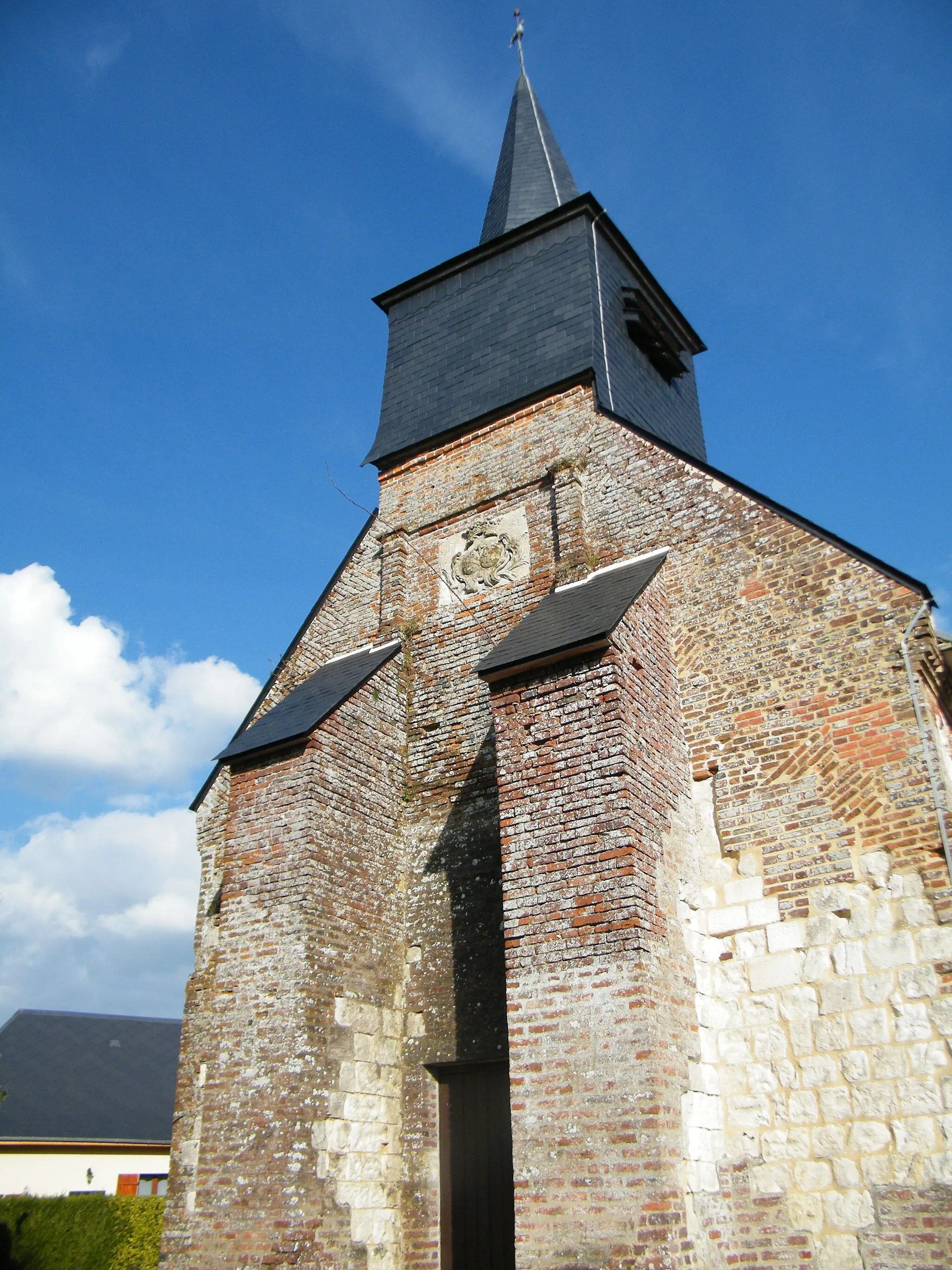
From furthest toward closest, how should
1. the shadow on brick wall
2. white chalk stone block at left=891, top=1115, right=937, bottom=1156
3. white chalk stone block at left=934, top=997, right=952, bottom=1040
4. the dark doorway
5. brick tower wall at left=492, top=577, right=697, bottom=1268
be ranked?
1. the shadow on brick wall
2. the dark doorway
3. white chalk stone block at left=934, top=997, right=952, bottom=1040
4. white chalk stone block at left=891, top=1115, right=937, bottom=1156
5. brick tower wall at left=492, top=577, right=697, bottom=1268

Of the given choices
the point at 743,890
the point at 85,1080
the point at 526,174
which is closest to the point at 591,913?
the point at 743,890

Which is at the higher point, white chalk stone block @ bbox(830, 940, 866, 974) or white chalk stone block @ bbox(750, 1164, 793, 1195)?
white chalk stone block @ bbox(830, 940, 866, 974)

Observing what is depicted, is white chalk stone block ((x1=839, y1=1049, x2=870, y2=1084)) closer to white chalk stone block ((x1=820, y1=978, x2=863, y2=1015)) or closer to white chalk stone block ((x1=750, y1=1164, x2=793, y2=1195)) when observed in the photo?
white chalk stone block ((x1=820, y1=978, x2=863, y2=1015))

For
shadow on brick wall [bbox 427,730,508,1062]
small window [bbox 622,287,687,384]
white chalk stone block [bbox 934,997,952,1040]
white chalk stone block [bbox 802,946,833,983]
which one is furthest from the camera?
small window [bbox 622,287,687,384]

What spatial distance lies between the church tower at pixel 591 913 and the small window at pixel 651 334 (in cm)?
183

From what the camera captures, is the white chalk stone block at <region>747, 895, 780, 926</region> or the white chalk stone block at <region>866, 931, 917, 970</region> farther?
the white chalk stone block at <region>747, 895, 780, 926</region>

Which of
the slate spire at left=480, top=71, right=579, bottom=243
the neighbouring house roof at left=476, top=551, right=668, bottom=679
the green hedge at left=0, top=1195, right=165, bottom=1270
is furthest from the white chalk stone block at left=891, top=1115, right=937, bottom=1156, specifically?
the green hedge at left=0, top=1195, right=165, bottom=1270

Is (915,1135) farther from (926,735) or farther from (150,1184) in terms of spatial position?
(150,1184)

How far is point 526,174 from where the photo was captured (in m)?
13.4

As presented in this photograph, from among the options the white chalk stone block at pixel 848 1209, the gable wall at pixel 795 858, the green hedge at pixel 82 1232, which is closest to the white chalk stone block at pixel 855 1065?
the gable wall at pixel 795 858

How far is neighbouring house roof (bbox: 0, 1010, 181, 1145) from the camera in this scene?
1873cm

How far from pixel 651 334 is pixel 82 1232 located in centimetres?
1479

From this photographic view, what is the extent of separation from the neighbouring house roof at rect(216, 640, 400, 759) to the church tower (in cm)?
6

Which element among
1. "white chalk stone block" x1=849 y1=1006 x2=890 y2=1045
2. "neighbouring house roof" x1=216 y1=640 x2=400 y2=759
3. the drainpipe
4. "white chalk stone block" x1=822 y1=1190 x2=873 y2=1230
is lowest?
"white chalk stone block" x1=822 y1=1190 x2=873 y2=1230
